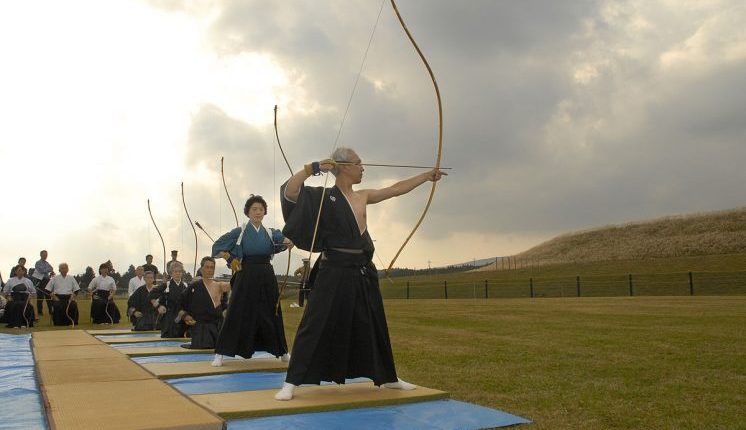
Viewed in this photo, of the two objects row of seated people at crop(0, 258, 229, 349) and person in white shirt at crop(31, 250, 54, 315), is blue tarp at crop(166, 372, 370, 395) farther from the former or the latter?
person in white shirt at crop(31, 250, 54, 315)

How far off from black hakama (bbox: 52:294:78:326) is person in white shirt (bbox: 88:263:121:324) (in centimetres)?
59

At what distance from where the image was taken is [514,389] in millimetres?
4918

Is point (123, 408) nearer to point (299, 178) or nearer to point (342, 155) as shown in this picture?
point (299, 178)

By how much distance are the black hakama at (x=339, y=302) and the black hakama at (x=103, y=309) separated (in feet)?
43.6

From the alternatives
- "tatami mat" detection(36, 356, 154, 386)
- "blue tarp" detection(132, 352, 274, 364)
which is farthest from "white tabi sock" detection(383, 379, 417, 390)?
"blue tarp" detection(132, 352, 274, 364)

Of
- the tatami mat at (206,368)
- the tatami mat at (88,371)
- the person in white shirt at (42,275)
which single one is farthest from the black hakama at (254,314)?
the person in white shirt at (42,275)

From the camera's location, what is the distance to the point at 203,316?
8383mm

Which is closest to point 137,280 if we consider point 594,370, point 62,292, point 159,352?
point 62,292

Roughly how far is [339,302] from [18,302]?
42.6ft

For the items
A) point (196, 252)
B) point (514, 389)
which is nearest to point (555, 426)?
point (514, 389)

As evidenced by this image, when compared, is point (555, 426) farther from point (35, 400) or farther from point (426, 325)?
point (426, 325)

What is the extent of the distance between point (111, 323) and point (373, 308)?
1372 cm

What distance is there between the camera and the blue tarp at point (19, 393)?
3.89 metres

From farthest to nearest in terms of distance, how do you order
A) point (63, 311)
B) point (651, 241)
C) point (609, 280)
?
point (651, 241) < point (609, 280) < point (63, 311)
